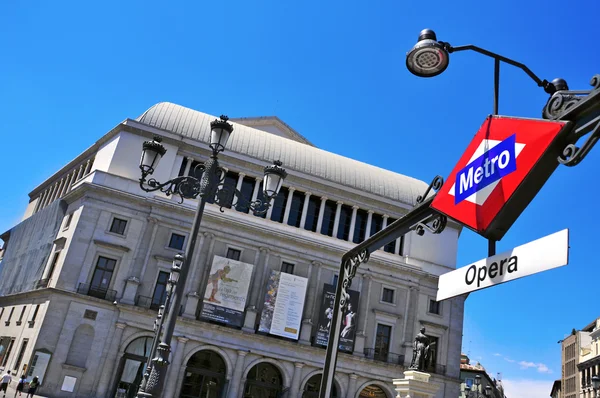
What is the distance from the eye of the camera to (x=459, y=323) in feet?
138

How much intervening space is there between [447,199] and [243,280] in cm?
3296

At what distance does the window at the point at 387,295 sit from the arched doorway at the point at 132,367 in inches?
722

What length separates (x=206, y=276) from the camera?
37.0 meters

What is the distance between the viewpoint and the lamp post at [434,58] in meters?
5.08

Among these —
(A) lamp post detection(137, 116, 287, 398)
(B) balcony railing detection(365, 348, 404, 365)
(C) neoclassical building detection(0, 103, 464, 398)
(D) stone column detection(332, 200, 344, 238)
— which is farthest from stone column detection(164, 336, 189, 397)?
(A) lamp post detection(137, 116, 287, 398)

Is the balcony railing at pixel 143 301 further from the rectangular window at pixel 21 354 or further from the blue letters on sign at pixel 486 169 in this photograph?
the blue letters on sign at pixel 486 169

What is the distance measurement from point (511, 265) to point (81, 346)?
1362 inches

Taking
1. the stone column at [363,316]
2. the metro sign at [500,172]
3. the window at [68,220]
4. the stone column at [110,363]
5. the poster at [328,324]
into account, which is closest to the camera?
the metro sign at [500,172]

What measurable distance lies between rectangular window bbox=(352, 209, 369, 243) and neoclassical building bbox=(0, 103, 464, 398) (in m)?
0.12

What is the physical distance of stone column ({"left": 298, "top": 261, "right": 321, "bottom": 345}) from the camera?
37.6 meters

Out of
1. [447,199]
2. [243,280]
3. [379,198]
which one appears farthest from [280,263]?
[447,199]

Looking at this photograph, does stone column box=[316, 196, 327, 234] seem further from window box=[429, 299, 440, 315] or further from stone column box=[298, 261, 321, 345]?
window box=[429, 299, 440, 315]

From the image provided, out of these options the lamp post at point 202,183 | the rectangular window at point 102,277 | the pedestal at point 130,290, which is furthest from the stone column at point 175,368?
the lamp post at point 202,183

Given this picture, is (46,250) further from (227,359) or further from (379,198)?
(379,198)
